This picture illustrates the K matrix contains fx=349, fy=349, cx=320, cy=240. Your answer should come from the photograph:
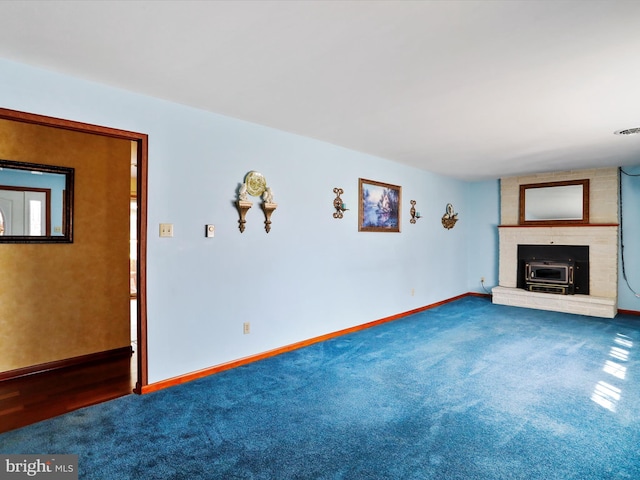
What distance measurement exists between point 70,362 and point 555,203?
24.6ft

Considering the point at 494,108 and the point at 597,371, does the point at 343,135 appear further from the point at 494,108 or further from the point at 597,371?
the point at 597,371

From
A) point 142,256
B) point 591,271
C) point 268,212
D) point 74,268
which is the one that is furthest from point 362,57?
point 591,271

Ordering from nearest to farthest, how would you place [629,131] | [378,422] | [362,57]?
[362,57] → [378,422] → [629,131]

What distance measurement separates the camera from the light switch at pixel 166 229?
296cm

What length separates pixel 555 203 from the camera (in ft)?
20.4

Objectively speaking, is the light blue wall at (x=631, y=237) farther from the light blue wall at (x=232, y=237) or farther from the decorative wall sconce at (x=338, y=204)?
the decorative wall sconce at (x=338, y=204)

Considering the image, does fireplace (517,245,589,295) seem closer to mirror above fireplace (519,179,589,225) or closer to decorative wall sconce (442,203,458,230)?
mirror above fireplace (519,179,589,225)

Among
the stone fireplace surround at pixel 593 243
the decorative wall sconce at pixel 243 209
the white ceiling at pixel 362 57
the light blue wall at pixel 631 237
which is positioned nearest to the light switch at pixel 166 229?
the decorative wall sconce at pixel 243 209

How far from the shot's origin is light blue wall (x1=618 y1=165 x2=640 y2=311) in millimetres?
5574

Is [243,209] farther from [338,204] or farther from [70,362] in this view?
[70,362]

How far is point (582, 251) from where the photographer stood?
5945 mm

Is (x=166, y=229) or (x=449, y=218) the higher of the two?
(x=449, y=218)

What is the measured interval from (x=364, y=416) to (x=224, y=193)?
7.45 ft

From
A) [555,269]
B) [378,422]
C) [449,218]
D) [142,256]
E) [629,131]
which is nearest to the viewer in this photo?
[378,422]
